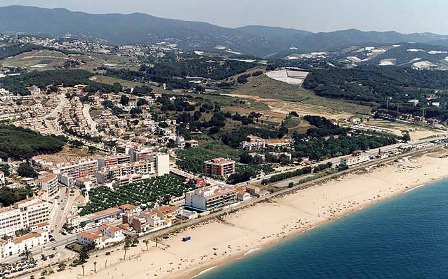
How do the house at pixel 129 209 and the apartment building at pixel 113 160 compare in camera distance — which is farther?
the apartment building at pixel 113 160

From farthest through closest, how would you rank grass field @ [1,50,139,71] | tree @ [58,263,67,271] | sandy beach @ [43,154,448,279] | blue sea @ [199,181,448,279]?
1. grass field @ [1,50,139,71]
2. sandy beach @ [43,154,448,279]
3. blue sea @ [199,181,448,279]
4. tree @ [58,263,67,271]

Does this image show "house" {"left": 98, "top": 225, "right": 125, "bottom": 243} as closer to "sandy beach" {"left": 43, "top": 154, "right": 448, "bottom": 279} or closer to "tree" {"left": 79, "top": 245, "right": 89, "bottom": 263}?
"sandy beach" {"left": 43, "top": 154, "right": 448, "bottom": 279}

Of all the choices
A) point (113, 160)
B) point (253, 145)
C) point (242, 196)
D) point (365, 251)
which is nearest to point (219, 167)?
point (242, 196)

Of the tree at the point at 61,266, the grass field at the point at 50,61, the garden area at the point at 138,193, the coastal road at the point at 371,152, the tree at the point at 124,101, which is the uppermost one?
the grass field at the point at 50,61

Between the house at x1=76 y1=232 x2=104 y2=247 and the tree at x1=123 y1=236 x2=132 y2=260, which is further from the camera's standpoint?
the house at x1=76 y1=232 x2=104 y2=247

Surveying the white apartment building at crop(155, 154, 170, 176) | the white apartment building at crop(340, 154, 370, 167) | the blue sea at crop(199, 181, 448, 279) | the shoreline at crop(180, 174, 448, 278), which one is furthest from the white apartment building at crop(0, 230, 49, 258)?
the white apartment building at crop(340, 154, 370, 167)

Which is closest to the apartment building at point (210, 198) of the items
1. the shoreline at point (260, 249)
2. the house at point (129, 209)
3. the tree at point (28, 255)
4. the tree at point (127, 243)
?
the house at point (129, 209)

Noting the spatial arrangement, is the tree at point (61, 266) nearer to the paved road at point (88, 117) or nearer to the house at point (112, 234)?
the house at point (112, 234)
